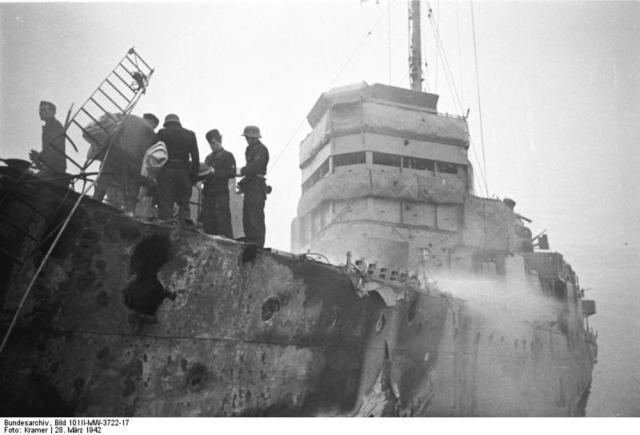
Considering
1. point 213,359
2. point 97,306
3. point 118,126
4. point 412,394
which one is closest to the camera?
point 97,306

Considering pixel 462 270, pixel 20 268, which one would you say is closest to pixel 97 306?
pixel 20 268

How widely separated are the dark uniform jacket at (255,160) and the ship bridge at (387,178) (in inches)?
228

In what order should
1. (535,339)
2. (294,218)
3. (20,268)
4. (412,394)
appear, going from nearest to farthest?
(20,268)
(412,394)
(535,339)
(294,218)

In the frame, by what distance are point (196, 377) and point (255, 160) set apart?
2576 mm

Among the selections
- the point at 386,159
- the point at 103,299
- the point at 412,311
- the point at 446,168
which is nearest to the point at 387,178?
the point at 386,159

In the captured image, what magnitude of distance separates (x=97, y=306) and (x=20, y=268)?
652mm

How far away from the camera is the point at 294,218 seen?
15.5 metres

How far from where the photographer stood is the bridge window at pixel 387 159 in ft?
41.9

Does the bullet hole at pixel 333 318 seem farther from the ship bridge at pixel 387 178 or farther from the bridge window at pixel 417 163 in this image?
the bridge window at pixel 417 163

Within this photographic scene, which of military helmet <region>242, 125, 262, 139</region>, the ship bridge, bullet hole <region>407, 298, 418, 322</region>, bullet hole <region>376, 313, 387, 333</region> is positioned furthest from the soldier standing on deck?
the ship bridge

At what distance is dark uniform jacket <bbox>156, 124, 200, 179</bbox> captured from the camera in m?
4.84

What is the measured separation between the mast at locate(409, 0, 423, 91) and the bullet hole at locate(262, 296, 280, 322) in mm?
12774

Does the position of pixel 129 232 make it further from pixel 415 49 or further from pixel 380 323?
pixel 415 49

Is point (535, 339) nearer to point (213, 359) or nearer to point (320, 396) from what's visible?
point (320, 396)
